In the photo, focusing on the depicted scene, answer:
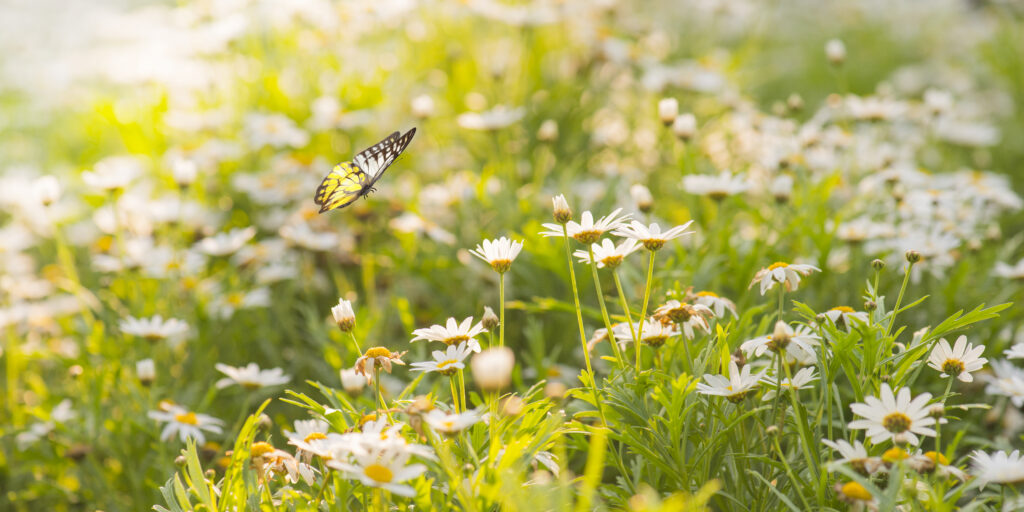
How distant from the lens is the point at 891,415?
1.20 metres

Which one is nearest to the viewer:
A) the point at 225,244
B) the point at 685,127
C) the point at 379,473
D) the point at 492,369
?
the point at 492,369

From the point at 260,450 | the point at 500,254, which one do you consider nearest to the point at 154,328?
the point at 260,450

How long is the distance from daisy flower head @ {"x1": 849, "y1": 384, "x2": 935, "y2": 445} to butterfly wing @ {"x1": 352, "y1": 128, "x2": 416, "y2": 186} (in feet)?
3.17

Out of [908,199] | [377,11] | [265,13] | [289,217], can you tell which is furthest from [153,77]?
[908,199]

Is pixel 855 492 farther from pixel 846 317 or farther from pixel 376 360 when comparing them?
pixel 376 360

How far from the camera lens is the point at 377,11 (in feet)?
11.8

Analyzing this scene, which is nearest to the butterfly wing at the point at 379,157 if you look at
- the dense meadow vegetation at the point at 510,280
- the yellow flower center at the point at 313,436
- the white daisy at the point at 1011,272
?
the dense meadow vegetation at the point at 510,280

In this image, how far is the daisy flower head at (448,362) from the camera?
129 cm

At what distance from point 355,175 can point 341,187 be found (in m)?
0.09

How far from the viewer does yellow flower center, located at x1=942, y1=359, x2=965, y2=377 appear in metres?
1.34

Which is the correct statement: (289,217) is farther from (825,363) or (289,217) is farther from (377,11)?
(825,363)

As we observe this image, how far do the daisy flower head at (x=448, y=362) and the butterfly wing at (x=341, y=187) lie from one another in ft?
1.46

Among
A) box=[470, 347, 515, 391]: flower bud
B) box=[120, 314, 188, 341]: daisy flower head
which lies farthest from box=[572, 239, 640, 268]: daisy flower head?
box=[120, 314, 188, 341]: daisy flower head

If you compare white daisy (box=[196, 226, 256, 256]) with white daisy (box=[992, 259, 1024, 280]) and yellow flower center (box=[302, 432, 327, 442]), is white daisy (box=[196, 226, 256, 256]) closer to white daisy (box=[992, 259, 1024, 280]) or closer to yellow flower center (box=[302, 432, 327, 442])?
yellow flower center (box=[302, 432, 327, 442])
